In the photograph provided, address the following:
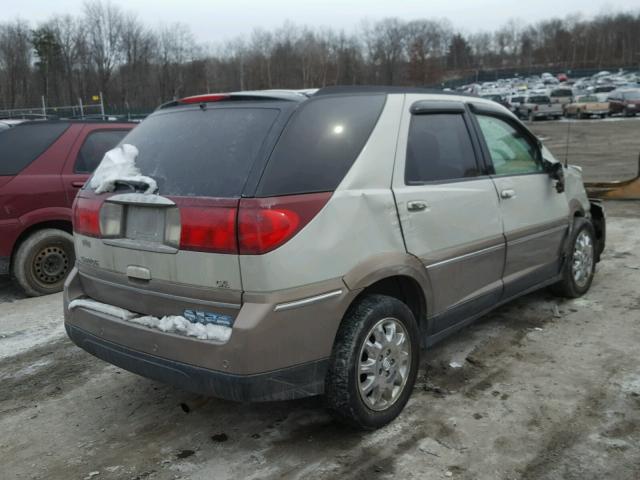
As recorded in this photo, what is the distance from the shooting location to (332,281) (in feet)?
9.52

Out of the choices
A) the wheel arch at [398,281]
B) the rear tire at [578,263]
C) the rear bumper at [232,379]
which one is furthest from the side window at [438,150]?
the rear tire at [578,263]

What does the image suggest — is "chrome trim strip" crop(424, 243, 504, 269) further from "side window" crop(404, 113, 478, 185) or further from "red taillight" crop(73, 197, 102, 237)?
"red taillight" crop(73, 197, 102, 237)

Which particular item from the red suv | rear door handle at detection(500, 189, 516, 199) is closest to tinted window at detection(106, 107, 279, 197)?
rear door handle at detection(500, 189, 516, 199)

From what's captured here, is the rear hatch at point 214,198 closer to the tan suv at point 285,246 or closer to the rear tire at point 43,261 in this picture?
the tan suv at point 285,246

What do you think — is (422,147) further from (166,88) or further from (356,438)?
(166,88)

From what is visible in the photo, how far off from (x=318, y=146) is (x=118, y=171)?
112 cm

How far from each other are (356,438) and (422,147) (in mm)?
1714

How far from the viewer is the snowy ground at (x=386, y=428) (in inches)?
117

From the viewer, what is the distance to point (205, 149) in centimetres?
306

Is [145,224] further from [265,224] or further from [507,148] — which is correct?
[507,148]

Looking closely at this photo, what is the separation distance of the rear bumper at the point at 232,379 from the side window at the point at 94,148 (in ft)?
12.4

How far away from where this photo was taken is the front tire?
303cm

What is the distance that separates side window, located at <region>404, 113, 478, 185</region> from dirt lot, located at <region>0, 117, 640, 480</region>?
1.32m

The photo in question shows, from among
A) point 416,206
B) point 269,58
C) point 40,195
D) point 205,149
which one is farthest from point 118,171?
point 269,58
